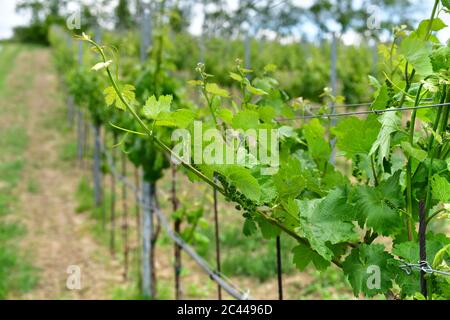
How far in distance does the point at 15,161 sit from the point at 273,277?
6.24m

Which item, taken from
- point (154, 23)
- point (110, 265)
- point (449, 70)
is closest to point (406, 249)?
point (449, 70)

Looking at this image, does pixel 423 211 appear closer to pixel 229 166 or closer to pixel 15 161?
pixel 229 166

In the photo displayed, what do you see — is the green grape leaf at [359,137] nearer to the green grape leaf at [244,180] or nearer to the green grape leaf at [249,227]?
the green grape leaf at [244,180]

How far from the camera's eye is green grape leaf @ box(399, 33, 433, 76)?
3.51 ft

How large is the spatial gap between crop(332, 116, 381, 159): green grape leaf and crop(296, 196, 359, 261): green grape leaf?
129mm

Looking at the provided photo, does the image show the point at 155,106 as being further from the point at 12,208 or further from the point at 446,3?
the point at 12,208

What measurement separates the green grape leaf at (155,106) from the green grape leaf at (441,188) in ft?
1.80

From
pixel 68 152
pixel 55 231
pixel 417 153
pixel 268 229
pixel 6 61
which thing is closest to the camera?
pixel 417 153

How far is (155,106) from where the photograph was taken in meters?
1.16

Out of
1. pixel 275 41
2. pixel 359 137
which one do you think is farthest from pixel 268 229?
pixel 275 41

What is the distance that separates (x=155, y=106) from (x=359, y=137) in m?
0.44

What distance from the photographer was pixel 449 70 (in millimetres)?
1089

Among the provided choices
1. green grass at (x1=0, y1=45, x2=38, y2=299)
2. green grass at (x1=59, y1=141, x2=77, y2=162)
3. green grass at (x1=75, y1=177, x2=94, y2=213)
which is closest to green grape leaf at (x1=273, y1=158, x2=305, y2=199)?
green grass at (x1=0, y1=45, x2=38, y2=299)
